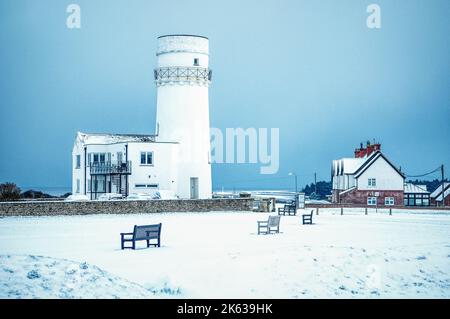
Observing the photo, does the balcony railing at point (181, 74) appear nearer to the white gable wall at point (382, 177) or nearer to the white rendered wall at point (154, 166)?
the white rendered wall at point (154, 166)

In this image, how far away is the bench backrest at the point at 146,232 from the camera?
2317 cm

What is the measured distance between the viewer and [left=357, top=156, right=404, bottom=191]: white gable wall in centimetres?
7000

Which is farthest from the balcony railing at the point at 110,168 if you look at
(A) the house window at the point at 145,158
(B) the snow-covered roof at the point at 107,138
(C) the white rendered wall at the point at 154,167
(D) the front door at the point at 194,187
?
(D) the front door at the point at 194,187

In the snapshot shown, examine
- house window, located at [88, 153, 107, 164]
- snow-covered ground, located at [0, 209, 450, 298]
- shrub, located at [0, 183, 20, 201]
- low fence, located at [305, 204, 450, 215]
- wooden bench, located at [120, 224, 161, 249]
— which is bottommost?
snow-covered ground, located at [0, 209, 450, 298]

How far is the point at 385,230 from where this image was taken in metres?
31.2

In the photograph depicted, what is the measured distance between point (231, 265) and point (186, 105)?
3692 cm

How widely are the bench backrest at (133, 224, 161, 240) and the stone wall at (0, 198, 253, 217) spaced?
16.9m

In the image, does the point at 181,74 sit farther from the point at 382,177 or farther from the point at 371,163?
the point at 382,177

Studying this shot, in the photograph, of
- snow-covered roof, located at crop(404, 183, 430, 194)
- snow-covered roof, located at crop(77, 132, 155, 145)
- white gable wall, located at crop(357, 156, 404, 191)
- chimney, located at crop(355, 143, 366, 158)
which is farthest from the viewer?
chimney, located at crop(355, 143, 366, 158)

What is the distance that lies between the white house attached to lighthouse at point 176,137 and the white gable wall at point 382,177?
19.1 m

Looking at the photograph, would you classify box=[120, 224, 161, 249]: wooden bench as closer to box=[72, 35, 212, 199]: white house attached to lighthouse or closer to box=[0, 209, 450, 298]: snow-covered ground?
box=[0, 209, 450, 298]: snow-covered ground

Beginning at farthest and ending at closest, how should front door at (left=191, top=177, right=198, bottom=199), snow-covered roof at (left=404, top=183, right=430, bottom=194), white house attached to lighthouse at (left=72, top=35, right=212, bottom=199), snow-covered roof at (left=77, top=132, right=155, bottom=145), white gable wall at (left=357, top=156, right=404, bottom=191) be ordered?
snow-covered roof at (left=404, top=183, right=430, bottom=194), white gable wall at (left=357, top=156, right=404, bottom=191), snow-covered roof at (left=77, top=132, right=155, bottom=145), front door at (left=191, top=177, right=198, bottom=199), white house attached to lighthouse at (left=72, top=35, right=212, bottom=199)

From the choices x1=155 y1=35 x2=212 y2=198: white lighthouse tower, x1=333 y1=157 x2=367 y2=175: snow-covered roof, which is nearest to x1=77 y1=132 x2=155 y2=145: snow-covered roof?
x1=155 y1=35 x2=212 y2=198: white lighthouse tower
